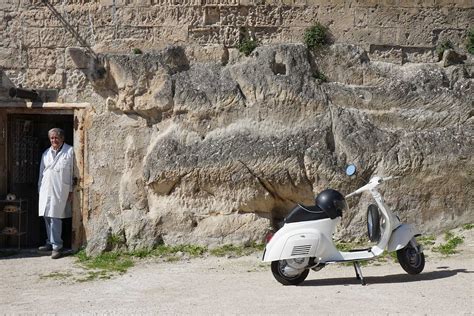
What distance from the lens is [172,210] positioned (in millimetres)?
8516

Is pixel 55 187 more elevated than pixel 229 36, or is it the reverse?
pixel 229 36

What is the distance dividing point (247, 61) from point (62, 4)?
260 cm

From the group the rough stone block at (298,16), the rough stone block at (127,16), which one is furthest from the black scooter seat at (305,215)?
the rough stone block at (127,16)

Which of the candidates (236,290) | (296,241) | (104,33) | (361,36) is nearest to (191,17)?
(104,33)

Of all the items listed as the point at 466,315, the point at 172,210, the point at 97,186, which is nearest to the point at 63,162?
the point at 97,186

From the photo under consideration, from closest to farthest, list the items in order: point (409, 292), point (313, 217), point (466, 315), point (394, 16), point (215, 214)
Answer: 1. point (466, 315)
2. point (409, 292)
3. point (313, 217)
4. point (215, 214)
5. point (394, 16)

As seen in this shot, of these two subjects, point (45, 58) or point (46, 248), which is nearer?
point (46, 248)

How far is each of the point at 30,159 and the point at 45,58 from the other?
1.43 m

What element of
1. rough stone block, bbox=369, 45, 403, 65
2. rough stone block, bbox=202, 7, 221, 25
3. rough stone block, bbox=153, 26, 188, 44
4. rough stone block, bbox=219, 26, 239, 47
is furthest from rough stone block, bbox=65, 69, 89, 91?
rough stone block, bbox=369, 45, 403, 65

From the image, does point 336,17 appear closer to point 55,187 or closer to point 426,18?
point 426,18

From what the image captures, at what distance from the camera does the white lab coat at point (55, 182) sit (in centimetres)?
873

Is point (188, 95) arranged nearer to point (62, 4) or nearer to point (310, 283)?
point (62, 4)

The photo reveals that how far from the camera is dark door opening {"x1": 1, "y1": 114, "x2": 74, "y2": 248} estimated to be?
9383 mm

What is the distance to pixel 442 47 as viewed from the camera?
30.0ft
